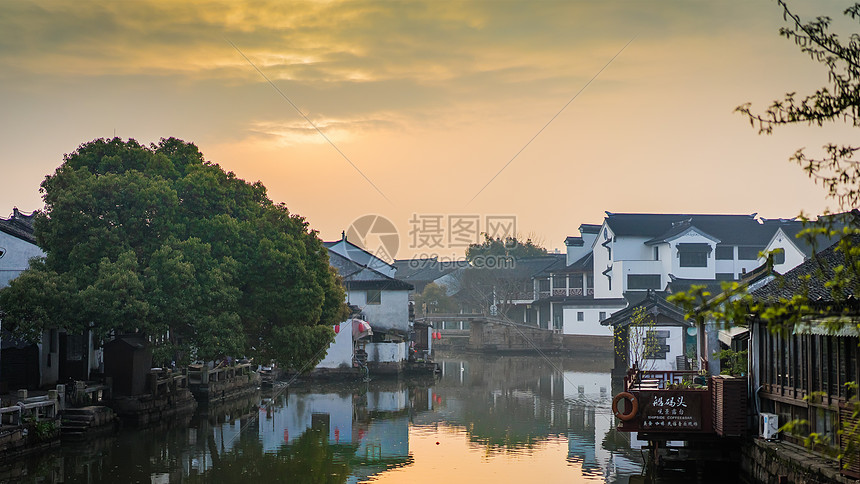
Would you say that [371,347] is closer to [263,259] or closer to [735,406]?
[263,259]

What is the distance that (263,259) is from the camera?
102 feet

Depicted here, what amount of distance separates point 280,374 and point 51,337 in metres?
14.5

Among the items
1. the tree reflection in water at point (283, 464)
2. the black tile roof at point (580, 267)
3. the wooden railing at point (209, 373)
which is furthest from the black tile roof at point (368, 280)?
the tree reflection in water at point (283, 464)

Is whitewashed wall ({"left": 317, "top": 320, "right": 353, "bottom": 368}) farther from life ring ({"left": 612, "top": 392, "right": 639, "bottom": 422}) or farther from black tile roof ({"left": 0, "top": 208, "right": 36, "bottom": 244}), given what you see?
life ring ({"left": 612, "top": 392, "right": 639, "bottom": 422})

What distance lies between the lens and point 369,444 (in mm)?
24562

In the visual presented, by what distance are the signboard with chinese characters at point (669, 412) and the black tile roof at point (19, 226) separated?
22.4 m

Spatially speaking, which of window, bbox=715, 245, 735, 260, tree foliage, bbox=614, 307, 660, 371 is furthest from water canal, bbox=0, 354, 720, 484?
window, bbox=715, 245, 735, 260

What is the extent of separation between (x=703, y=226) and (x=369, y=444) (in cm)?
4679

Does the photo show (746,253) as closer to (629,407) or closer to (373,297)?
(373,297)

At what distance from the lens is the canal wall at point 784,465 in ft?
46.2

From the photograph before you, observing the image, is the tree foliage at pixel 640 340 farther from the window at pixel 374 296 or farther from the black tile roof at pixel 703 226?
the black tile roof at pixel 703 226

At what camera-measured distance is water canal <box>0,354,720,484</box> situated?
20.0m

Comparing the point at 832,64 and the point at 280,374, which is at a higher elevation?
the point at 832,64

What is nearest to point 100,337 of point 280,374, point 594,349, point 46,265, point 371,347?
point 46,265
